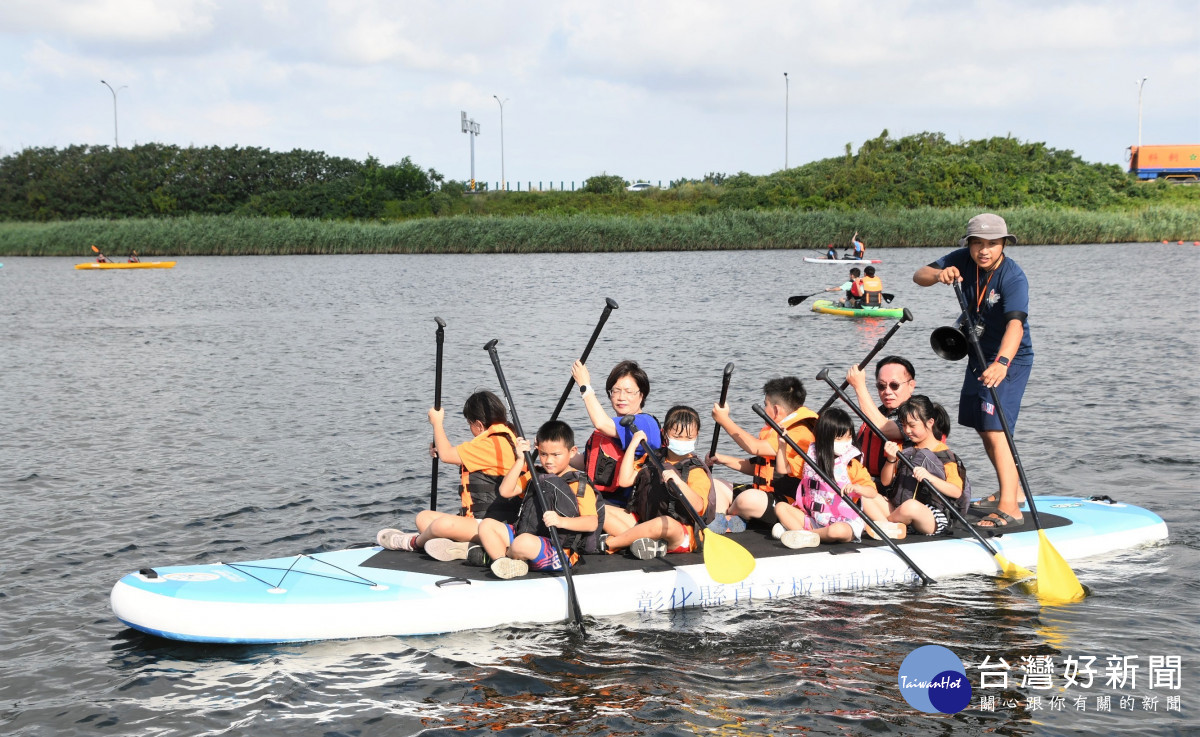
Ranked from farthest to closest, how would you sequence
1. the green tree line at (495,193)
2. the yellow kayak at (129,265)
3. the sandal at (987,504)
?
the green tree line at (495,193)
the yellow kayak at (129,265)
the sandal at (987,504)

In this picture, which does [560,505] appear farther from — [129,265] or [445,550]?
[129,265]

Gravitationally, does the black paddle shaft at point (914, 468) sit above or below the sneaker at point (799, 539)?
above

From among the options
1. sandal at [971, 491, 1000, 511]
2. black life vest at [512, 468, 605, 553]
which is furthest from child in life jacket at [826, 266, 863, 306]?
black life vest at [512, 468, 605, 553]

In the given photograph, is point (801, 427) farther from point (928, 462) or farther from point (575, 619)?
point (575, 619)

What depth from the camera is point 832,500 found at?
6680 mm

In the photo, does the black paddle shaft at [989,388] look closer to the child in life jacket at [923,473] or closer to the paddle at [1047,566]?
the paddle at [1047,566]

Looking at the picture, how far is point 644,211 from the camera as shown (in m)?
55.8

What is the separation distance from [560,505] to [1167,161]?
65.0m

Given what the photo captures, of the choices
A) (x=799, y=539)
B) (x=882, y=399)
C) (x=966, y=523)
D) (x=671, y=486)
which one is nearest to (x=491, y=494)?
(x=671, y=486)

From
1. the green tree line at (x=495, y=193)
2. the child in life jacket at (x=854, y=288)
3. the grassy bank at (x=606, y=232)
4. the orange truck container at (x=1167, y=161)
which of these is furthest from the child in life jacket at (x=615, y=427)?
the orange truck container at (x=1167, y=161)

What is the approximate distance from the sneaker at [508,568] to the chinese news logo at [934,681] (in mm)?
2132

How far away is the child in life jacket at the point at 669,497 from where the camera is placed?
243 inches

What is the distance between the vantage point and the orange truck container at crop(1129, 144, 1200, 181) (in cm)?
6050

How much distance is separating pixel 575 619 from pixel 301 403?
8751 mm
